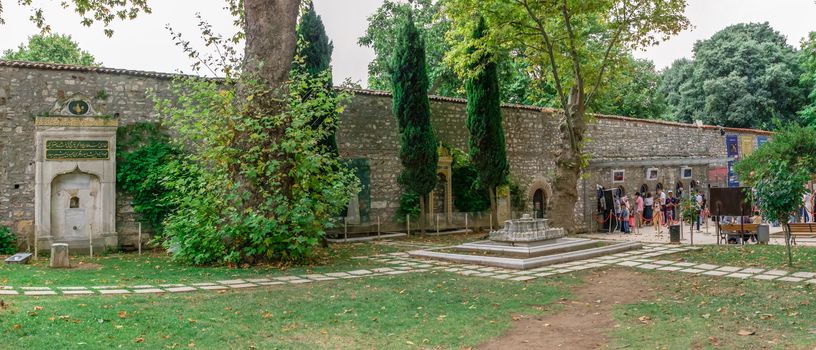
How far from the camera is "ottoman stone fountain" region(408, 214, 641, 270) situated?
10.6 m

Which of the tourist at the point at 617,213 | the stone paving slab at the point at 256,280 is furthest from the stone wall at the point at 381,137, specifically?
the stone paving slab at the point at 256,280

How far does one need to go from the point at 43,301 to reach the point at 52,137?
825 cm

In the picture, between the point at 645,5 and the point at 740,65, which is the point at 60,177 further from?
the point at 740,65

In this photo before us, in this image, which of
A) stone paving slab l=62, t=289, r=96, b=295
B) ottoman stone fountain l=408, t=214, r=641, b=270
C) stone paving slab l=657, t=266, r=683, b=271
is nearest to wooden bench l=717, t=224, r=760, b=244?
ottoman stone fountain l=408, t=214, r=641, b=270

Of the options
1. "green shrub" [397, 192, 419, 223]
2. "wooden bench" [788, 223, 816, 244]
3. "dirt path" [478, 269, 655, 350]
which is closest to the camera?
"dirt path" [478, 269, 655, 350]

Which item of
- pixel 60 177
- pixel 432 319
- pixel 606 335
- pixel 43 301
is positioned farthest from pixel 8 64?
pixel 606 335

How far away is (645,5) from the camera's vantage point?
47.0 ft

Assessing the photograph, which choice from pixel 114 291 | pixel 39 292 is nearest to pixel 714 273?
pixel 114 291

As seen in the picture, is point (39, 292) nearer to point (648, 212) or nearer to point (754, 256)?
point (754, 256)

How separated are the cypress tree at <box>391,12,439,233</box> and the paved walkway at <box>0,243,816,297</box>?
5.42 metres

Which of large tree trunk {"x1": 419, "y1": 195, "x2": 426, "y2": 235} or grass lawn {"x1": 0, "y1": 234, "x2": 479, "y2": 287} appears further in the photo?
large tree trunk {"x1": 419, "y1": 195, "x2": 426, "y2": 235}

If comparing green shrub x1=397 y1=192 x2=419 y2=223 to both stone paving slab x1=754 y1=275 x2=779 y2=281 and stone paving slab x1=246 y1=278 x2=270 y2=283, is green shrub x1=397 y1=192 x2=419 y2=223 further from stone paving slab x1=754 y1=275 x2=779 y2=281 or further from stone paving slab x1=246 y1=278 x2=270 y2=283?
stone paving slab x1=754 y1=275 x2=779 y2=281

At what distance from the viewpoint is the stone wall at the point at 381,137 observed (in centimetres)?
1313

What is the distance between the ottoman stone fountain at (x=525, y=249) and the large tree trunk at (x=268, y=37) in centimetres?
437
